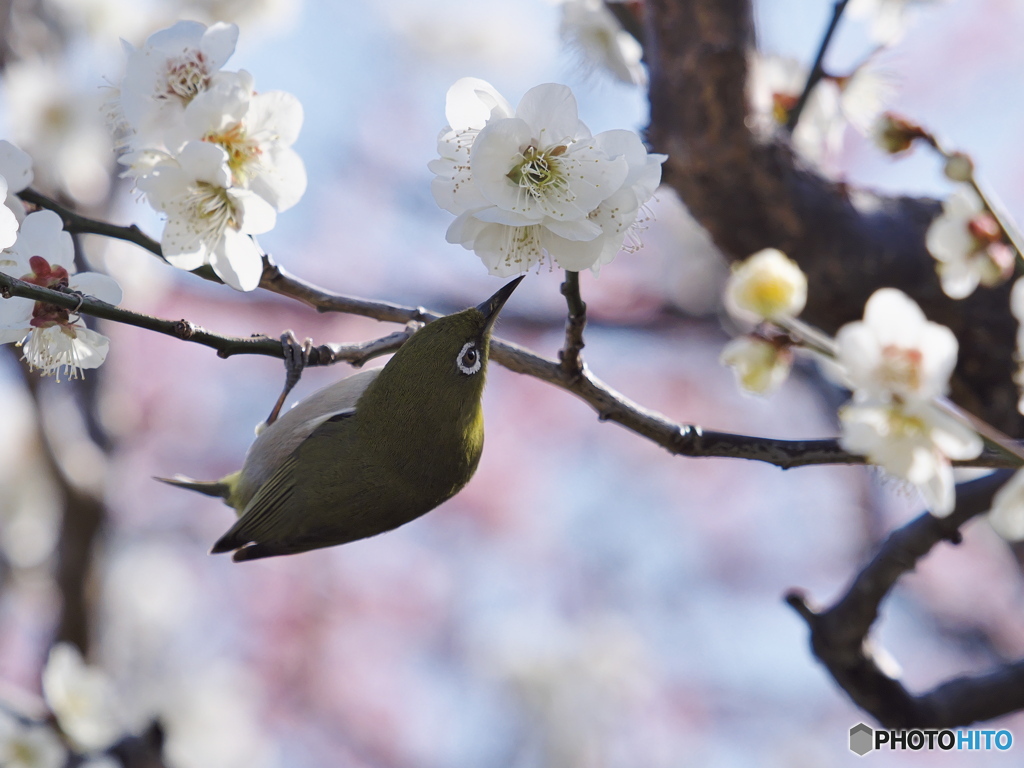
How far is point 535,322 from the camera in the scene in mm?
3887

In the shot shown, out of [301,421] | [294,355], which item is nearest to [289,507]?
[301,421]

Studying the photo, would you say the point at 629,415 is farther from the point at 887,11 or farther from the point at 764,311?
the point at 887,11

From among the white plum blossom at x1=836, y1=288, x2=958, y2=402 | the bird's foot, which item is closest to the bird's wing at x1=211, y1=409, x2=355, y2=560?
the bird's foot

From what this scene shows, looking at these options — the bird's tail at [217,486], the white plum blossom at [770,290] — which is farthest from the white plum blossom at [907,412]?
the bird's tail at [217,486]

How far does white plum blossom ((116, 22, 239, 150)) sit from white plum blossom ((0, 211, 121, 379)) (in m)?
0.16

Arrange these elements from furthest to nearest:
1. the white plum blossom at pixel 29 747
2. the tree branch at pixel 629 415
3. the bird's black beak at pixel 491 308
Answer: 1. the white plum blossom at pixel 29 747
2. the bird's black beak at pixel 491 308
3. the tree branch at pixel 629 415

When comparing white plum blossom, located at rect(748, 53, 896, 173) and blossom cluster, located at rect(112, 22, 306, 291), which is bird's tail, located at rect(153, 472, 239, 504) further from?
white plum blossom, located at rect(748, 53, 896, 173)

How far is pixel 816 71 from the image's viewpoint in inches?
76.8

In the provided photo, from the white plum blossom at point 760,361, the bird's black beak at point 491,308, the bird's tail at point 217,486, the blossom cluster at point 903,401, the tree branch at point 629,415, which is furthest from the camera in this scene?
the bird's tail at point 217,486

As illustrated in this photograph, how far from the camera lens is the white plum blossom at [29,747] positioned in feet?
7.73

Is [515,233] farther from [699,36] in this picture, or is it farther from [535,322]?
[535,322]

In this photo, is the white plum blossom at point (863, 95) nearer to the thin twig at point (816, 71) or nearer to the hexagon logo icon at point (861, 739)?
the thin twig at point (816, 71)

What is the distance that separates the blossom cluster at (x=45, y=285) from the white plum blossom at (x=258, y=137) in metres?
0.19

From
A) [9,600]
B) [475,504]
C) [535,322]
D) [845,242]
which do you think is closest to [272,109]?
[845,242]
